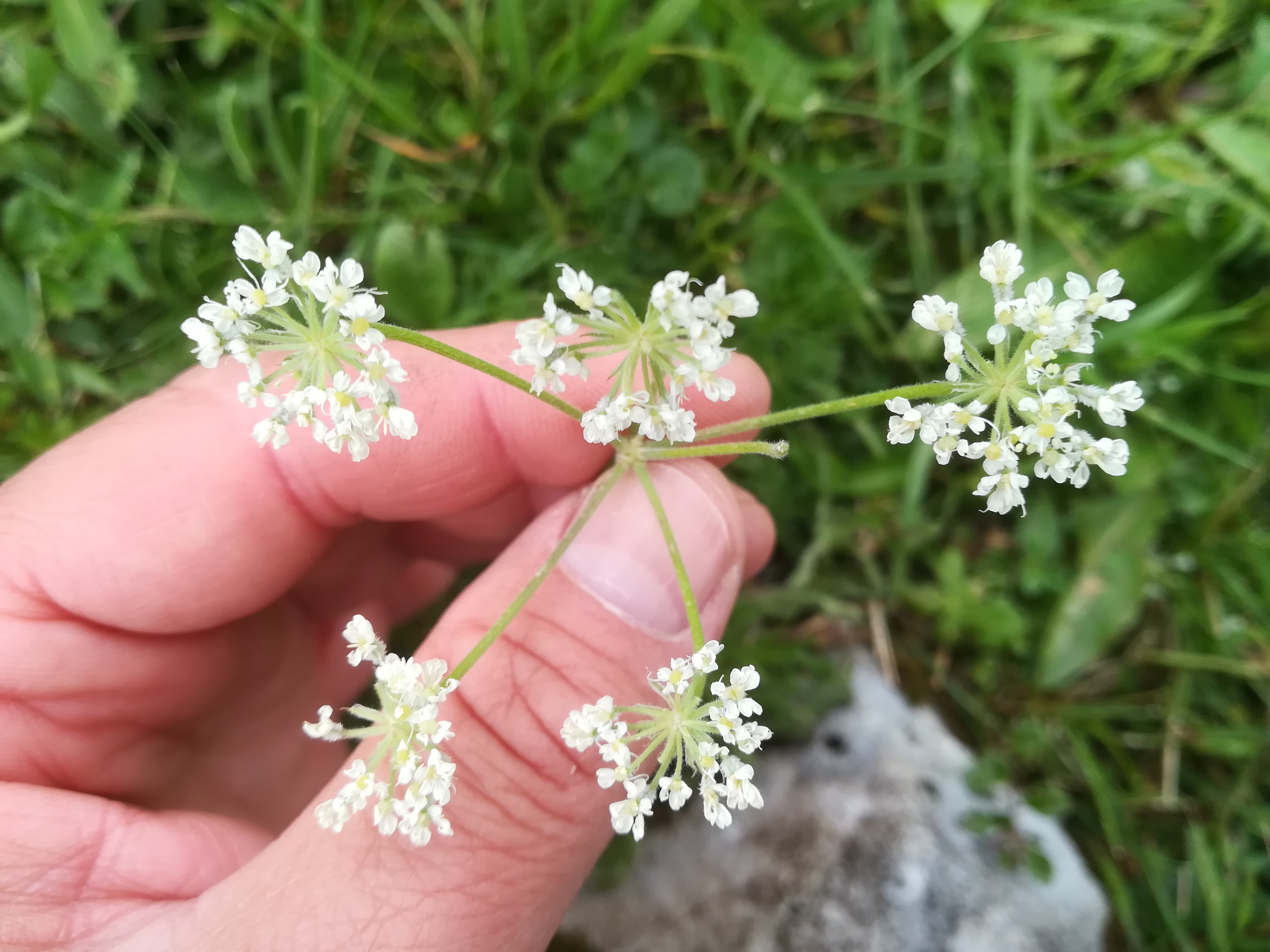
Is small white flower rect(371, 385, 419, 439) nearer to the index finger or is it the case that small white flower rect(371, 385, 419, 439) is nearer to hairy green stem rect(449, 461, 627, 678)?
hairy green stem rect(449, 461, 627, 678)

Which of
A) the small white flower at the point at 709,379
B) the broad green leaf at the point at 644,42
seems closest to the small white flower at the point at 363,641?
the small white flower at the point at 709,379

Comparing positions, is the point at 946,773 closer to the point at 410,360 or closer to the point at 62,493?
the point at 410,360

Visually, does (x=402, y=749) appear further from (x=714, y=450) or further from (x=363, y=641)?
(x=714, y=450)

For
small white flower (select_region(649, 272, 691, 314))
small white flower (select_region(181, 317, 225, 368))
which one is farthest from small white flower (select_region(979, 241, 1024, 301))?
small white flower (select_region(181, 317, 225, 368))

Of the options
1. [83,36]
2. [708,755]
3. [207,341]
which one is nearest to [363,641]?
[207,341]

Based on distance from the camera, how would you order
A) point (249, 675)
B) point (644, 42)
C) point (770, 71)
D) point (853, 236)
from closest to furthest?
point (249, 675)
point (644, 42)
point (770, 71)
point (853, 236)

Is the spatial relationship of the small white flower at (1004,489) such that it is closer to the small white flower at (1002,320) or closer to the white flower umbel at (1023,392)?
the white flower umbel at (1023,392)

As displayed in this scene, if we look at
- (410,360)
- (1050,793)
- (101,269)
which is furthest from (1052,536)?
(101,269)
